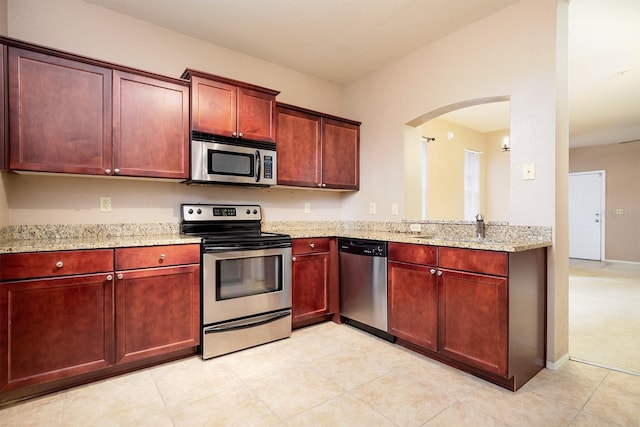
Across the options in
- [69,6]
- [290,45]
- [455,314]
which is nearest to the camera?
[455,314]

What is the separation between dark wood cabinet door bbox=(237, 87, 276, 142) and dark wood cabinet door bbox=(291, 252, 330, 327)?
1.15 meters

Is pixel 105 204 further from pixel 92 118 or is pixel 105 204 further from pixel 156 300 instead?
pixel 156 300

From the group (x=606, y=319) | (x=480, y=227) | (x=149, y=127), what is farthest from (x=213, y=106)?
(x=606, y=319)

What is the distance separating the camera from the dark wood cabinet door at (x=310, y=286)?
2930mm

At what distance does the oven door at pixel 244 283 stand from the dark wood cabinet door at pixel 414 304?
0.90 m

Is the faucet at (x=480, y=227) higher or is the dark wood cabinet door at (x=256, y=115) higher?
the dark wood cabinet door at (x=256, y=115)

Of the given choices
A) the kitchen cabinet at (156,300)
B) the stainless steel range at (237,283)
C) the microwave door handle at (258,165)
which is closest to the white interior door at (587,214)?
the stainless steel range at (237,283)

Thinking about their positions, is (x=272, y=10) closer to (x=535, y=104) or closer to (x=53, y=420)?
(x=535, y=104)

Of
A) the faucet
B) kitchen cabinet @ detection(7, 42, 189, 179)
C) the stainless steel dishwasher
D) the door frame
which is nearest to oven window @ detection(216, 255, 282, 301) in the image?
the stainless steel dishwasher

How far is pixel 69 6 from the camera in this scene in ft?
7.88

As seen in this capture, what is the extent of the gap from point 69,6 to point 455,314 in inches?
141

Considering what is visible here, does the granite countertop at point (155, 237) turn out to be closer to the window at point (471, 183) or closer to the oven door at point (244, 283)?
the oven door at point (244, 283)

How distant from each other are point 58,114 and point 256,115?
1397 millimetres

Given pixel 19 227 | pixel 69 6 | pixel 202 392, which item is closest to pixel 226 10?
pixel 69 6
